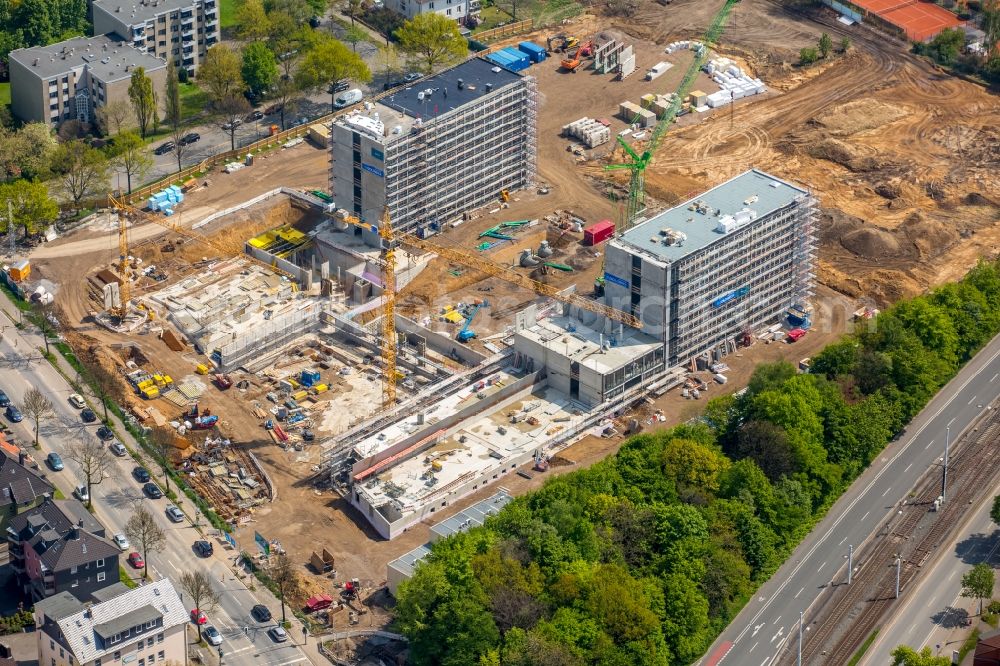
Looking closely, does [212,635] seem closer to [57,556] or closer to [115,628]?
[115,628]

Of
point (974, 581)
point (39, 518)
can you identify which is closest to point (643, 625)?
point (974, 581)

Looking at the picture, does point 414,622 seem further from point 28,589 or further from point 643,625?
point 28,589

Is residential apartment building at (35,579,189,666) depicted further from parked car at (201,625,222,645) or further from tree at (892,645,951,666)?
tree at (892,645,951,666)

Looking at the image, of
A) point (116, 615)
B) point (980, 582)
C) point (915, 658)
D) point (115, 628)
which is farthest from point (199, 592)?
point (980, 582)

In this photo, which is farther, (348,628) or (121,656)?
(348,628)

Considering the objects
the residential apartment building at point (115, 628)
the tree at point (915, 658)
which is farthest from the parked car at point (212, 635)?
the tree at point (915, 658)

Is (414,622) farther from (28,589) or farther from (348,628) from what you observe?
(28,589)
